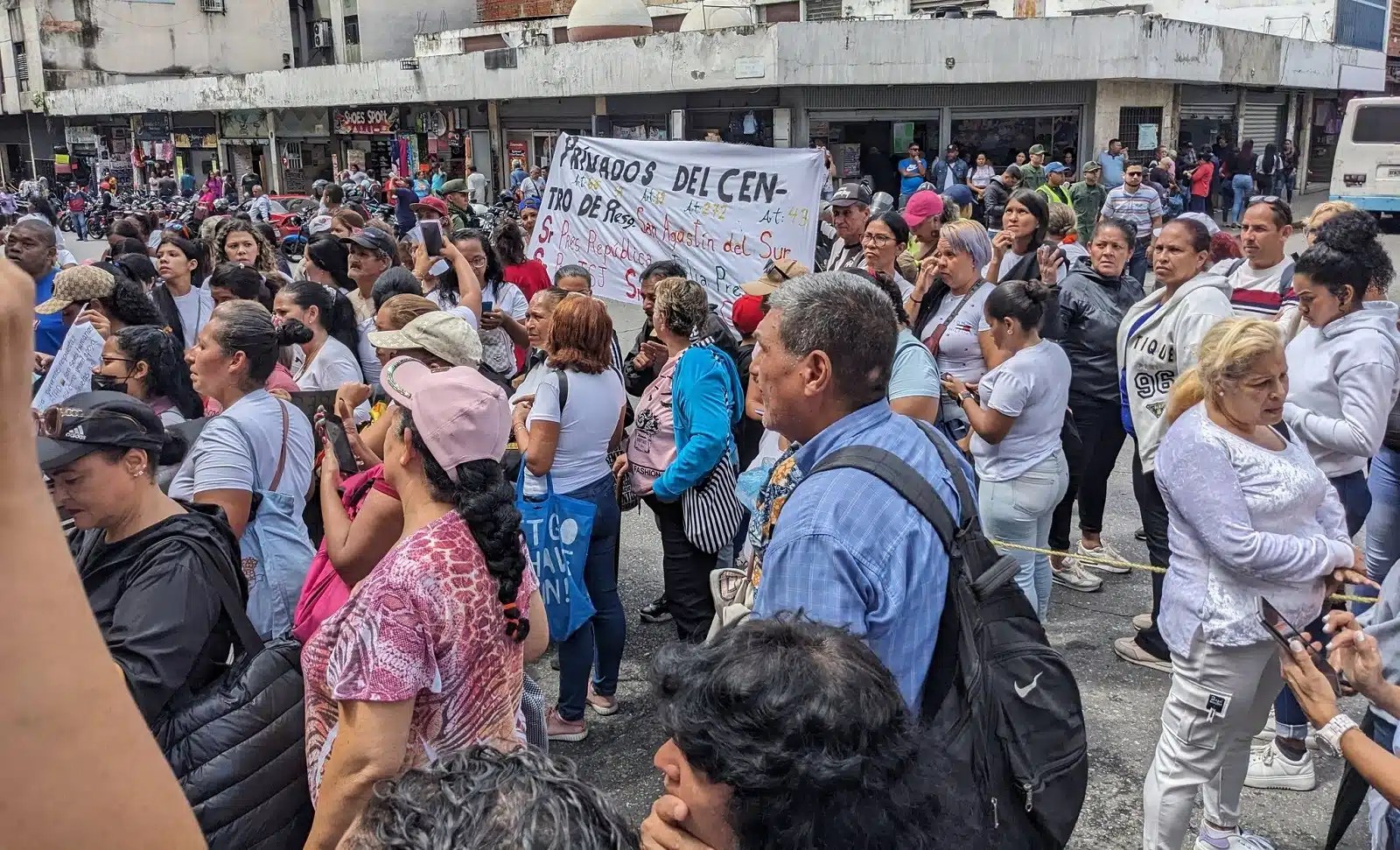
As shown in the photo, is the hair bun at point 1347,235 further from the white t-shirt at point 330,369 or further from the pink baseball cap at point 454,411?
the white t-shirt at point 330,369

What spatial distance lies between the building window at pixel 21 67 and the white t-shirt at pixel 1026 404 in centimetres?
4741

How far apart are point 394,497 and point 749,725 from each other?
1.48 m

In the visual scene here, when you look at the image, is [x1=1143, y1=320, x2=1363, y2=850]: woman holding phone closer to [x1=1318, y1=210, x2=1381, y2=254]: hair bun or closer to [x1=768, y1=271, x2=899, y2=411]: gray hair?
[x1=768, y1=271, x2=899, y2=411]: gray hair

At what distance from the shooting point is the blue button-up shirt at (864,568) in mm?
1997

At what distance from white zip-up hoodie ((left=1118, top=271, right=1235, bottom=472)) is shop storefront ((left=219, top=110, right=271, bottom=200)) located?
3210 centimetres

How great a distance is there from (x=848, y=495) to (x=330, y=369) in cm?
346

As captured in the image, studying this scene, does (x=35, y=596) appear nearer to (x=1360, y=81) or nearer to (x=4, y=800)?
(x=4, y=800)

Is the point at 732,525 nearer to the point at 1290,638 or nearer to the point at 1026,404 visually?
the point at 1026,404

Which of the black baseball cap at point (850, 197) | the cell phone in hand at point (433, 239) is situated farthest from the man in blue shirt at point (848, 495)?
the cell phone in hand at point (433, 239)

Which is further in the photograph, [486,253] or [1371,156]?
[1371,156]

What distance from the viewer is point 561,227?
8539 millimetres

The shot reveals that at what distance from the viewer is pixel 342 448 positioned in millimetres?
4051

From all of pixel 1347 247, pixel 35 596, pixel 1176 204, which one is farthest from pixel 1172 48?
pixel 35 596

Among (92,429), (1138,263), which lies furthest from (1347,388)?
(1138,263)
